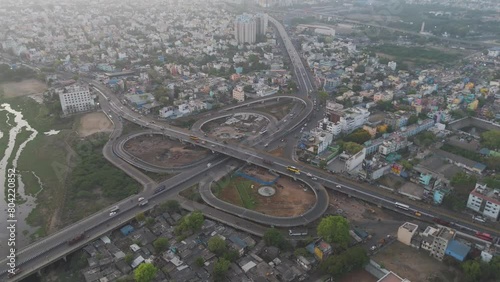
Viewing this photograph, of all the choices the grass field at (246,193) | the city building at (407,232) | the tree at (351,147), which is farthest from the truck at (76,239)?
the tree at (351,147)

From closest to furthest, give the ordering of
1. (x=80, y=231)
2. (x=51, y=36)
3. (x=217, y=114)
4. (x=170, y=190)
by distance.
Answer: (x=80, y=231) < (x=170, y=190) < (x=217, y=114) < (x=51, y=36)

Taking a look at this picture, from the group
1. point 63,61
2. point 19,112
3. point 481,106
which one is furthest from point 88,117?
point 481,106

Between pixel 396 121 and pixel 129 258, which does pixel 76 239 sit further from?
pixel 396 121

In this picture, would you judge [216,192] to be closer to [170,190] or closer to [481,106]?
[170,190]

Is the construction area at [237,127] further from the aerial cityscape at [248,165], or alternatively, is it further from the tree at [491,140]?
the tree at [491,140]

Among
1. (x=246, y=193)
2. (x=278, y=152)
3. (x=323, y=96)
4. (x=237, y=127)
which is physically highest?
(x=323, y=96)

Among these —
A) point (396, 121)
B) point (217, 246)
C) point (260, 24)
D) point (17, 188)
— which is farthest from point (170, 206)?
point (260, 24)
